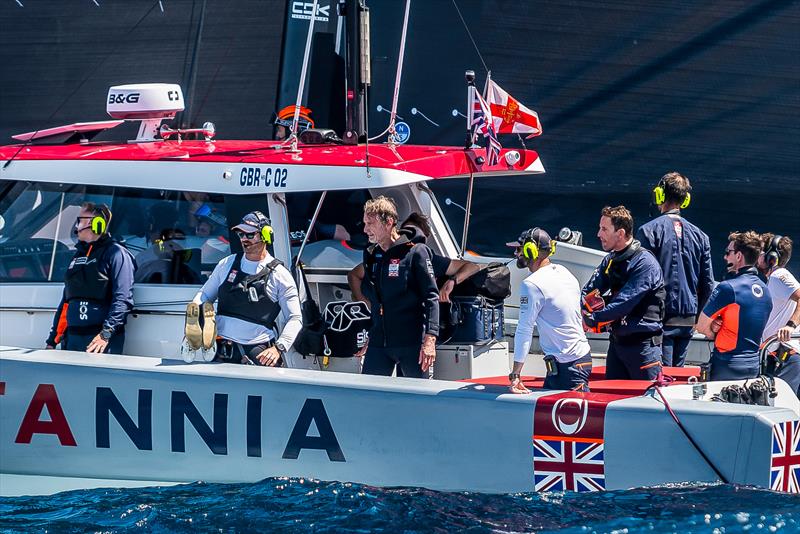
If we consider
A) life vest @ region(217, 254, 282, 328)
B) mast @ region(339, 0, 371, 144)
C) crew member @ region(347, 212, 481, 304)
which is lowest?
life vest @ region(217, 254, 282, 328)

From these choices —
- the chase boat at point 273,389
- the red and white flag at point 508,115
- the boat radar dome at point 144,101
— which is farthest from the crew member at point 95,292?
the red and white flag at point 508,115

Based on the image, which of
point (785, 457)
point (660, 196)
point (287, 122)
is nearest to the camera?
point (785, 457)

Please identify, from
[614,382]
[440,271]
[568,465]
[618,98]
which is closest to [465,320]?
[440,271]

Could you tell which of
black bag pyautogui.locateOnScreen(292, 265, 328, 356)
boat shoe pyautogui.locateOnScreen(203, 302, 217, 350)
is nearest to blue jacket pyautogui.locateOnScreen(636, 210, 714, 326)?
black bag pyautogui.locateOnScreen(292, 265, 328, 356)

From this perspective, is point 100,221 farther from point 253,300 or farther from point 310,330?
point 310,330

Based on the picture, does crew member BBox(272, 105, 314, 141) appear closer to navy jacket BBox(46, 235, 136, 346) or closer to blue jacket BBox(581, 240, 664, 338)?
navy jacket BBox(46, 235, 136, 346)

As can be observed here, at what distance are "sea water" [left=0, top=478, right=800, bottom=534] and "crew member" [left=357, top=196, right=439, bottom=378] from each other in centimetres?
75

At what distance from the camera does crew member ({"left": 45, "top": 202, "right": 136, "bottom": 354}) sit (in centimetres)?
611

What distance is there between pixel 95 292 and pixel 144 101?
131 centimetres

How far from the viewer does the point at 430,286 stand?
5.86 m

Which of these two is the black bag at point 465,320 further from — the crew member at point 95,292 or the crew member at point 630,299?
the crew member at point 95,292

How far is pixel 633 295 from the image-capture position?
5.75 m

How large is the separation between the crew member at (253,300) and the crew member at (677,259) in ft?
6.37

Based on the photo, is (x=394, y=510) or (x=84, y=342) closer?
(x=394, y=510)
